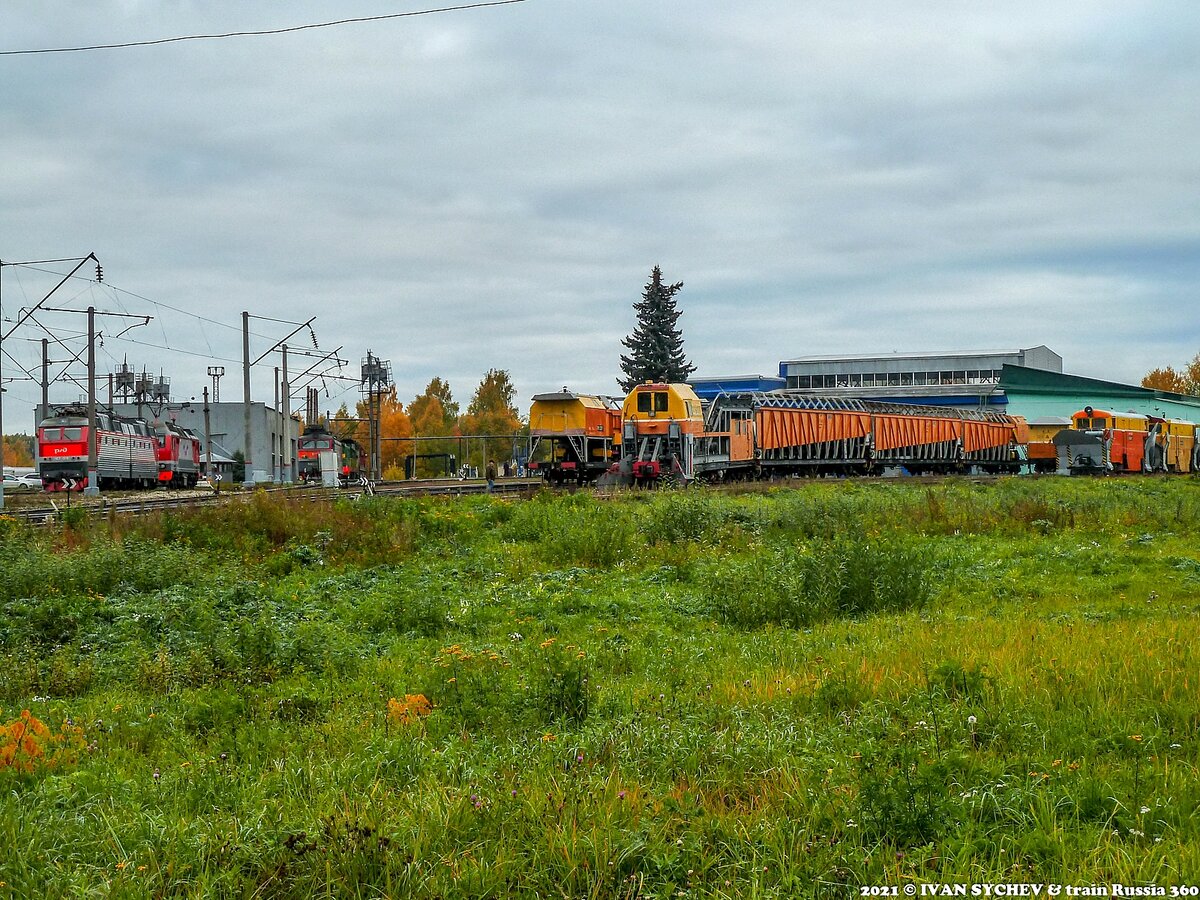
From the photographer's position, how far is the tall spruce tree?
80.5m

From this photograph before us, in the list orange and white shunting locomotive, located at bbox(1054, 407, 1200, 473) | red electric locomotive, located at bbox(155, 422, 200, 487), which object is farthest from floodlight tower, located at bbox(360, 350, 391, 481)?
orange and white shunting locomotive, located at bbox(1054, 407, 1200, 473)

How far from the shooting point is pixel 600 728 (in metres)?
6.68

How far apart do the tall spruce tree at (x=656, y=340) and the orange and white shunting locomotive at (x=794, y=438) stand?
24.5m

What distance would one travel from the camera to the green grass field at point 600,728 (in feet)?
15.0

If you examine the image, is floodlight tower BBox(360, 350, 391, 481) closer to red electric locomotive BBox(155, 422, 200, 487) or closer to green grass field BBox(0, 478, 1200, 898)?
red electric locomotive BBox(155, 422, 200, 487)

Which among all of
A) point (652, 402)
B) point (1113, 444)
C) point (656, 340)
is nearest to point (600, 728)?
point (652, 402)

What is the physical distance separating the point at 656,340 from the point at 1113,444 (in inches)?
1471

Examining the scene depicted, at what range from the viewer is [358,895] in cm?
432

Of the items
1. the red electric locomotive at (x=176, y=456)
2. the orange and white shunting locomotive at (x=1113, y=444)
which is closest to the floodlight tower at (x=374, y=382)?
the red electric locomotive at (x=176, y=456)

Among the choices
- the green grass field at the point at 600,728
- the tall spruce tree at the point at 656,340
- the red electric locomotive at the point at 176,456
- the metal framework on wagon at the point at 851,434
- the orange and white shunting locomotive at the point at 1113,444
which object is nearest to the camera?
the green grass field at the point at 600,728

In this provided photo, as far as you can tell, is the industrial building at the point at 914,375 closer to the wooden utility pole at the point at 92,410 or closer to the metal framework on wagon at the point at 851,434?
the metal framework on wagon at the point at 851,434

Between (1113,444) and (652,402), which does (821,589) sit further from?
(1113,444)

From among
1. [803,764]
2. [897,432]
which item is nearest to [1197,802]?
[803,764]

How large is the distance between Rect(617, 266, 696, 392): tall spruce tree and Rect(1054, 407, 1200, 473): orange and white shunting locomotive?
3302cm
